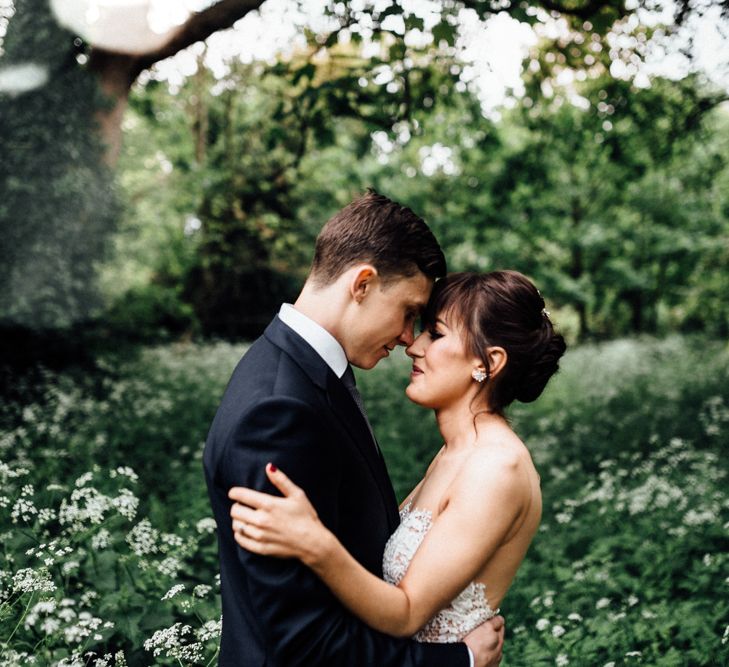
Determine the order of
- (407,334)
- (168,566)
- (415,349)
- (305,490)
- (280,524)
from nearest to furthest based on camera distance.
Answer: (280,524) → (305,490) → (407,334) → (415,349) → (168,566)

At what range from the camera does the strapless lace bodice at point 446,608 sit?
7.72 ft

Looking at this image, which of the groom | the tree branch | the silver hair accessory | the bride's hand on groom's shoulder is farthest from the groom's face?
the tree branch

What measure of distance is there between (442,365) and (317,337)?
608 millimetres

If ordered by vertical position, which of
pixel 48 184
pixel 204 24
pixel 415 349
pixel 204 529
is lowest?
pixel 204 529

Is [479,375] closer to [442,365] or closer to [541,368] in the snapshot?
[442,365]

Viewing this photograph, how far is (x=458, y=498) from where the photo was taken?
7.23ft

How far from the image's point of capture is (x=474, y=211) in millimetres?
17688

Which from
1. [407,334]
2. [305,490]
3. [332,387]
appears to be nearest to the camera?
[305,490]

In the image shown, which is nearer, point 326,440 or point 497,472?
point 326,440

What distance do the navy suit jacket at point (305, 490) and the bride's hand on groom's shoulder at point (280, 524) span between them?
0.13ft

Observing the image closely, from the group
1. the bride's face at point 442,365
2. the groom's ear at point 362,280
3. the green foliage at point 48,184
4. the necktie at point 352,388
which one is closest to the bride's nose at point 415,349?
the bride's face at point 442,365

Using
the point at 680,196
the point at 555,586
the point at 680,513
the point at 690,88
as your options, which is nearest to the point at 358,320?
the point at 555,586

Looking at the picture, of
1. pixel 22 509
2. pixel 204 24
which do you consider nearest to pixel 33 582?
pixel 22 509

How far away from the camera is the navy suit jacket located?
5.94 feet
